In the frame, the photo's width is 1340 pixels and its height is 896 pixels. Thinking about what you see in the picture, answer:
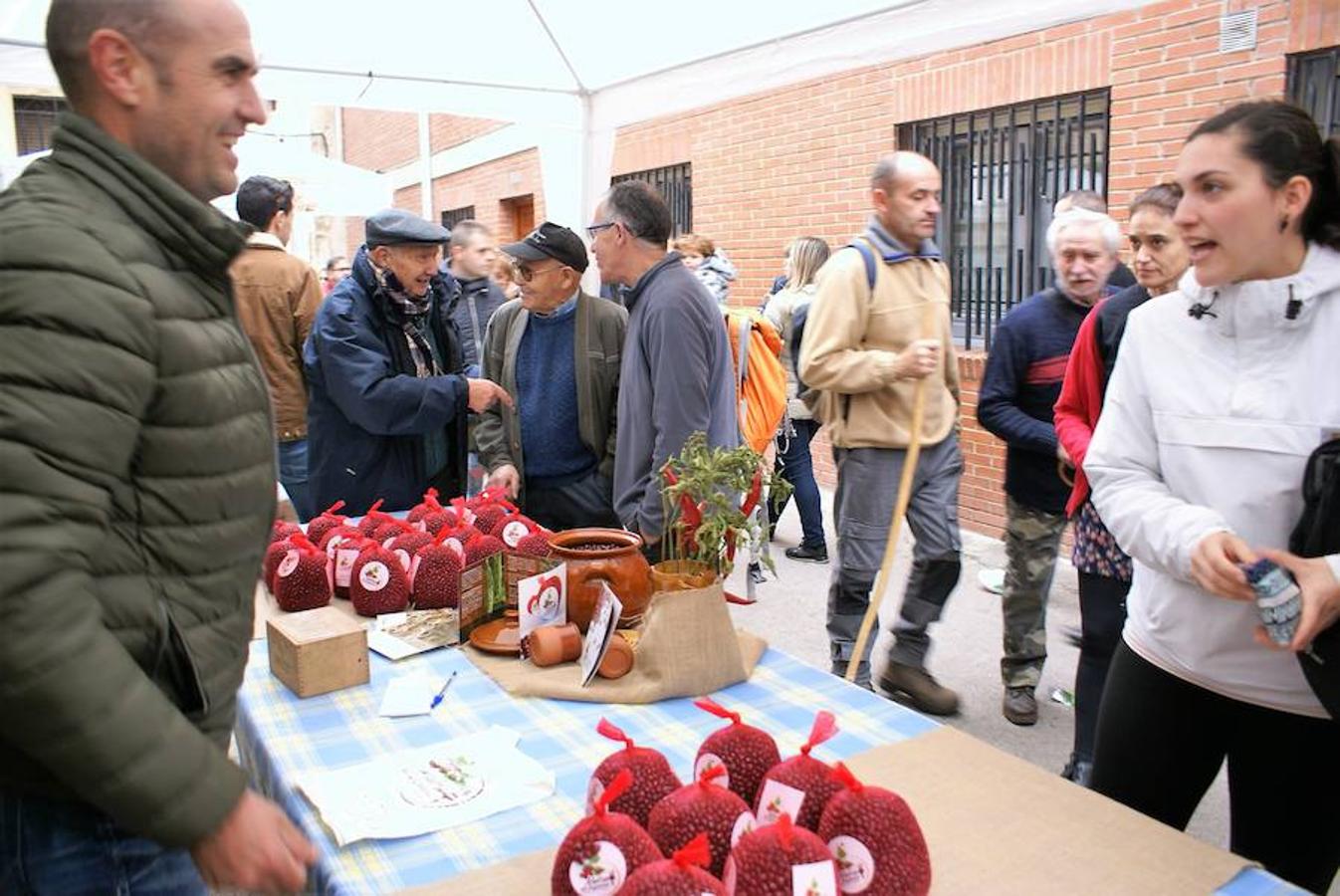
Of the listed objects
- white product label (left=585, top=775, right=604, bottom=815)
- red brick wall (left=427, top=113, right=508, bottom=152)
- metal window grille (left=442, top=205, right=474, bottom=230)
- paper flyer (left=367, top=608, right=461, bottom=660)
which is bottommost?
paper flyer (left=367, top=608, right=461, bottom=660)

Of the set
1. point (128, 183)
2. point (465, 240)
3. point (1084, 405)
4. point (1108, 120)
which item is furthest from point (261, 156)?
point (128, 183)

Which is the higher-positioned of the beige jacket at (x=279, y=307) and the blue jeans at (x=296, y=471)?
the beige jacket at (x=279, y=307)

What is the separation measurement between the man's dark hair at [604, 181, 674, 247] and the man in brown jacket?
1308mm

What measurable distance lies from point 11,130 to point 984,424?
1575 cm

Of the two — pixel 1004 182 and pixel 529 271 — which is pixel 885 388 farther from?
pixel 1004 182

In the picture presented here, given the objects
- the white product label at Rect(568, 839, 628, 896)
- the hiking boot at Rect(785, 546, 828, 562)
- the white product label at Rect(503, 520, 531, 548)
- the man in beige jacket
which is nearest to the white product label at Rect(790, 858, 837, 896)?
the white product label at Rect(568, 839, 628, 896)

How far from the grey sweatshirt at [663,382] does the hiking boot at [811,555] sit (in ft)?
8.57

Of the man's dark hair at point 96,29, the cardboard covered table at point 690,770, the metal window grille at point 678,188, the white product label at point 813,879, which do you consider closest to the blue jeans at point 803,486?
the metal window grille at point 678,188

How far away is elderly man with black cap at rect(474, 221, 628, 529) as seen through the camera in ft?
10.9

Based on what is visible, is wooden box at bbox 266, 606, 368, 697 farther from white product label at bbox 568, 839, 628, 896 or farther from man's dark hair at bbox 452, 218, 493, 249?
man's dark hair at bbox 452, 218, 493, 249

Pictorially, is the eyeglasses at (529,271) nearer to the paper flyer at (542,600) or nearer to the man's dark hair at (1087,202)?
the paper flyer at (542,600)

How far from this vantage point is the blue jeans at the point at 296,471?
424 centimetres

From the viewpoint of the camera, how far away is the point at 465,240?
18.6ft

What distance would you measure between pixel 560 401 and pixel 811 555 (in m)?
2.73
